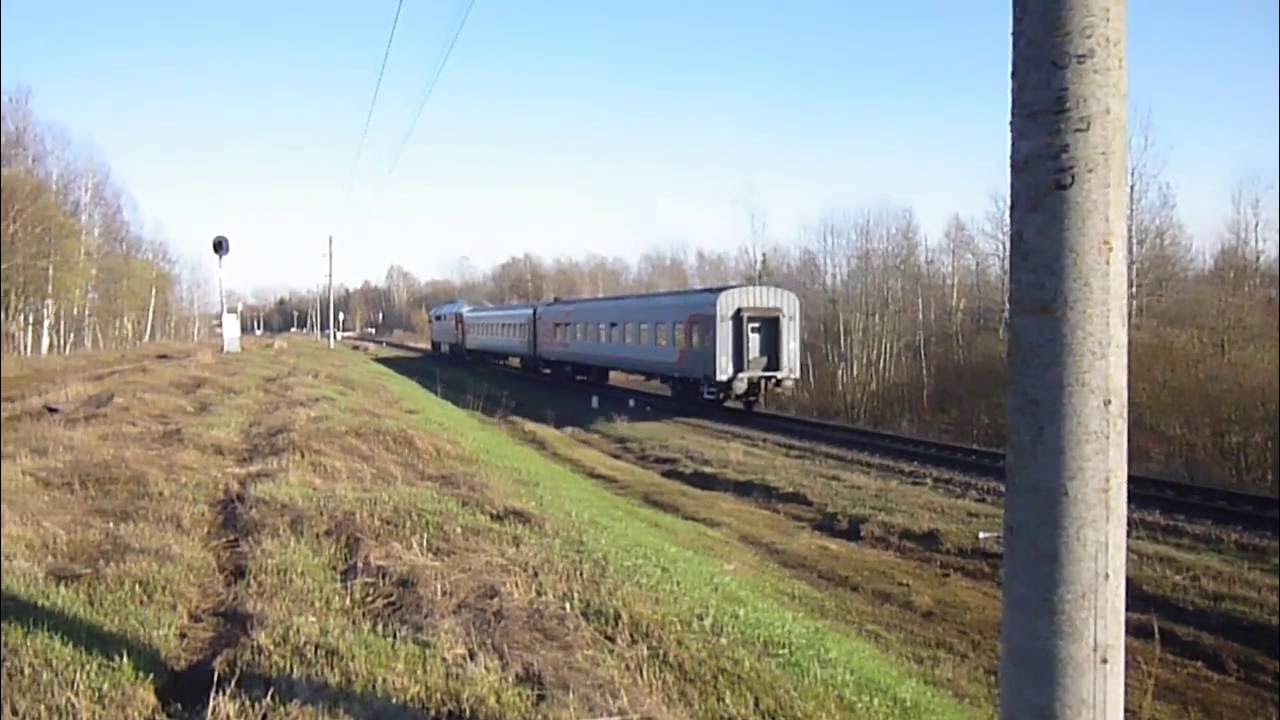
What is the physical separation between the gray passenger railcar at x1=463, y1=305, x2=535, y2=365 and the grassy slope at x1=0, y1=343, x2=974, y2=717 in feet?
113

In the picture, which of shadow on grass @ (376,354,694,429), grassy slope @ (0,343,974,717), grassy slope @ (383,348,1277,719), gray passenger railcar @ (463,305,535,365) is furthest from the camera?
gray passenger railcar @ (463,305,535,365)

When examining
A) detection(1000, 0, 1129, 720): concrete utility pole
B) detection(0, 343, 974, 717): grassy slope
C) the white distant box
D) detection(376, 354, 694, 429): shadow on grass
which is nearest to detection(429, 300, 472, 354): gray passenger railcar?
detection(376, 354, 694, 429): shadow on grass

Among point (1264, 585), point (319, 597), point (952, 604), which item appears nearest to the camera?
point (319, 597)

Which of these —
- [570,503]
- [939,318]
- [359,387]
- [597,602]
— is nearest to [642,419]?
[359,387]

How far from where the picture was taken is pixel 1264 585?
12.1 m

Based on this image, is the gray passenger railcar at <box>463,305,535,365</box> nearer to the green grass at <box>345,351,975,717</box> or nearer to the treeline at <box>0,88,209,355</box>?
the green grass at <box>345,351,975,717</box>

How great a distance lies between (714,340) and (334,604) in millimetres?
20792

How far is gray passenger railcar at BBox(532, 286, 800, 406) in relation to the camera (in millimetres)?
27094

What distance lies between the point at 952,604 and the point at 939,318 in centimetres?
2525

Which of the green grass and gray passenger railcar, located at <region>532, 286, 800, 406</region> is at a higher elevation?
gray passenger railcar, located at <region>532, 286, 800, 406</region>

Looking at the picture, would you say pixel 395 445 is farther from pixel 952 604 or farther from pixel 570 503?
pixel 952 604

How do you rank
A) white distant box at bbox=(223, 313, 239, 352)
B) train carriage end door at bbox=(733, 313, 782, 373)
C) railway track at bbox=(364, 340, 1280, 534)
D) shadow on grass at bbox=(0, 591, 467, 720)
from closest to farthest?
shadow on grass at bbox=(0, 591, 467, 720) < railway track at bbox=(364, 340, 1280, 534) < white distant box at bbox=(223, 313, 239, 352) < train carriage end door at bbox=(733, 313, 782, 373)

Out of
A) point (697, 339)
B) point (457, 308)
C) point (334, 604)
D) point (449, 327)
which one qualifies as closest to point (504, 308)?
point (457, 308)

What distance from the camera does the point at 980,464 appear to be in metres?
18.5
